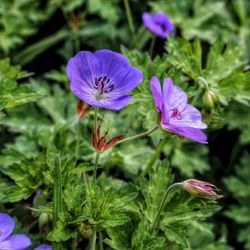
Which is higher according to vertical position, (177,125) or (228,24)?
(228,24)

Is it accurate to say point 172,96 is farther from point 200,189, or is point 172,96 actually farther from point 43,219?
point 43,219

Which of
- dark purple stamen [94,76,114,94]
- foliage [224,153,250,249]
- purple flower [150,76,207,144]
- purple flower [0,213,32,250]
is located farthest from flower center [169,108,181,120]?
foliage [224,153,250,249]

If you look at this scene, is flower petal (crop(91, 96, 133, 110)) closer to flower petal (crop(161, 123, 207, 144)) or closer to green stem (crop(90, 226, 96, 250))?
flower petal (crop(161, 123, 207, 144))

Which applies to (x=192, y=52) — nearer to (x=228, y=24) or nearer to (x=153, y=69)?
(x=153, y=69)

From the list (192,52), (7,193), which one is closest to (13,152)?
(7,193)

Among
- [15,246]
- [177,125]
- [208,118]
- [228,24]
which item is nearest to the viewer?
[15,246]

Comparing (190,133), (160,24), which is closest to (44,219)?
(190,133)
